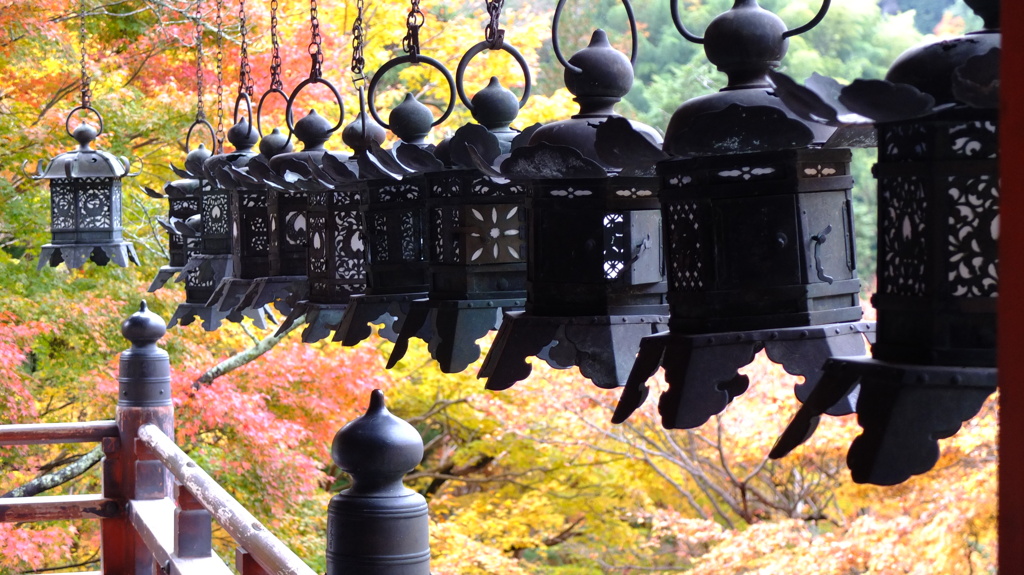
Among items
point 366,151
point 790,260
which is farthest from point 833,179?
point 366,151

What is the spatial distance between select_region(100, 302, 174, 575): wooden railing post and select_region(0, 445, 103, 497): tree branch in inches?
79.7

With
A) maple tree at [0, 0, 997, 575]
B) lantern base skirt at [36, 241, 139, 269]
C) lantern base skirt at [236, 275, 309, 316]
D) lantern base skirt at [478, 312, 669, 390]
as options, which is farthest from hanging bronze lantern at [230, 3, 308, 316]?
maple tree at [0, 0, 997, 575]

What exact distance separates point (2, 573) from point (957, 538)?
13.9 feet

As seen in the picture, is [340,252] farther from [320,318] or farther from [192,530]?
[192,530]

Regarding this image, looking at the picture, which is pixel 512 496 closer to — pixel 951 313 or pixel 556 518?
pixel 556 518

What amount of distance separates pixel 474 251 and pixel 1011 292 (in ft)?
3.44

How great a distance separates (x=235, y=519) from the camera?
2.21m

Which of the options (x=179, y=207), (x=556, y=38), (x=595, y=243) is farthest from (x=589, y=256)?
(x=179, y=207)

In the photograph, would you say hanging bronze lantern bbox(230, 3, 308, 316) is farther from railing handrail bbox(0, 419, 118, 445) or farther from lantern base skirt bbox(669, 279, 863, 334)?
railing handrail bbox(0, 419, 118, 445)

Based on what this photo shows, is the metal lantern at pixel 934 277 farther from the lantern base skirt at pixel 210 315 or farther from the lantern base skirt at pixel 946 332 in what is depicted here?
the lantern base skirt at pixel 210 315

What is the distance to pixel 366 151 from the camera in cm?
164

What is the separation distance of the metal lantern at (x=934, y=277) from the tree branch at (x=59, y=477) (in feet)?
18.5

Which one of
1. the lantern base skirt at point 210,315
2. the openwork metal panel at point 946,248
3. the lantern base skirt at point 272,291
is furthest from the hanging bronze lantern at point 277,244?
the openwork metal panel at point 946,248

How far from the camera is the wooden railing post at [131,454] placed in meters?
3.88
